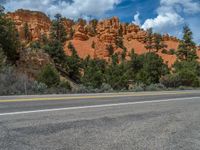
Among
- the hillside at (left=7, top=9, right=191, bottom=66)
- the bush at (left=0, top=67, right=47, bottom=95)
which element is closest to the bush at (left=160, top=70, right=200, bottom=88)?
the bush at (left=0, top=67, right=47, bottom=95)

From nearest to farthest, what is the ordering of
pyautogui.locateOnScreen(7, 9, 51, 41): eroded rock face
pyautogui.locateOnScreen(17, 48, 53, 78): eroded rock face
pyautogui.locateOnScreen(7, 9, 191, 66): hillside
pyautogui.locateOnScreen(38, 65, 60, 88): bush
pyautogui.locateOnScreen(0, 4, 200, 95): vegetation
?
1. pyautogui.locateOnScreen(0, 4, 200, 95): vegetation
2. pyautogui.locateOnScreen(38, 65, 60, 88): bush
3. pyautogui.locateOnScreen(17, 48, 53, 78): eroded rock face
4. pyautogui.locateOnScreen(7, 9, 191, 66): hillside
5. pyautogui.locateOnScreen(7, 9, 51, 41): eroded rock face

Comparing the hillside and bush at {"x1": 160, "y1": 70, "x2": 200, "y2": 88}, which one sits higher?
the hillside

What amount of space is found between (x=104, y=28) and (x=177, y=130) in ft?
404

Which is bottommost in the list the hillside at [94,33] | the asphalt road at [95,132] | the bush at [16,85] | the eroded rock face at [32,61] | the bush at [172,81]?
the bush at [172,81]

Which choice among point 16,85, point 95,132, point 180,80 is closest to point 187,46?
point 180,80

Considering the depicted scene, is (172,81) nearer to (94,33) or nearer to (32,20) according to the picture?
(94,33)

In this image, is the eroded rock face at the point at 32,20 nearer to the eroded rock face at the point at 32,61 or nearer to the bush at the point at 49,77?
the eroded rock face at the point at 32,61

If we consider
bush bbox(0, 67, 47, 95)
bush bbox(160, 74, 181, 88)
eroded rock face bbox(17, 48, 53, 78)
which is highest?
eroded rock face bbox(17, 48, 53, 78)

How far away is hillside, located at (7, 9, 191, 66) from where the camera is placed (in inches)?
4189

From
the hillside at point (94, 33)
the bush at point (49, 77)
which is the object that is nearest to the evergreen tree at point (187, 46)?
the hillside at point (94, 33)

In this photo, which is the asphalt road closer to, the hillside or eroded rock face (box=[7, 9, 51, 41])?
the hillside

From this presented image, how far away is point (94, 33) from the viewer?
414 feet

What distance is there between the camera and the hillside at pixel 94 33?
106412 millimetres

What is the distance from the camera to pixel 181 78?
32.5m
